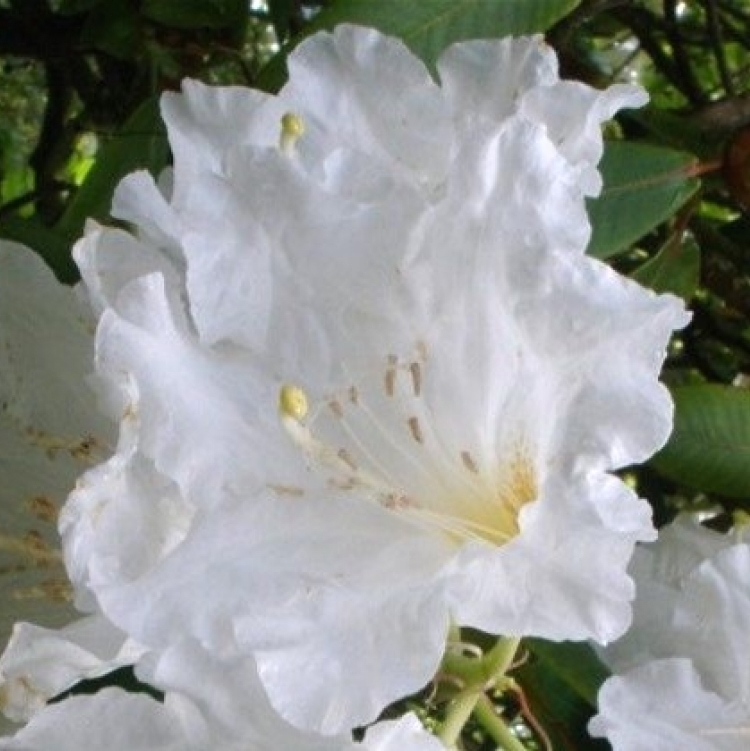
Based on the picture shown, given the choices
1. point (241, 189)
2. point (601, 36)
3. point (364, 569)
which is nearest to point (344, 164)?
point (241, 189)

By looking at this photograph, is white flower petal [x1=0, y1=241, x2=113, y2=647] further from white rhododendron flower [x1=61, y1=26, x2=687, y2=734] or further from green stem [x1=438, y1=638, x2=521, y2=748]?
green stem [x1=438, y1=638, x2=521, y2=748]

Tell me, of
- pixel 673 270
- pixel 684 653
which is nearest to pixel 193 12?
pixel 673 270

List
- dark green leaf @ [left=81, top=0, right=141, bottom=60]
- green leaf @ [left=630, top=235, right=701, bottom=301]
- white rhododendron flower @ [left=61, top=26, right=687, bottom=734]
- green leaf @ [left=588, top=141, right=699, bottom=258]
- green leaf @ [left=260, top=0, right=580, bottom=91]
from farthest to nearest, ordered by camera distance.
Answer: dark green leaf @ [left=81, top=0, right=141, bottom=60] < green leaf @ [left=630, top=235, right=701, bottom=301] < green leaf @ [left=588, top=141, right=699, bottom=258] < green leaf @ [left=260, top=0, right=580, bottom=91] < white rhododendron flower @ [left=61, top=26, right=687, bottom=734]

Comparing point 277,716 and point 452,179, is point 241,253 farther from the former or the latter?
point 277,716

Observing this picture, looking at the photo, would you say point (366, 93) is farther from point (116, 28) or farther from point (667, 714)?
point (116, 28)

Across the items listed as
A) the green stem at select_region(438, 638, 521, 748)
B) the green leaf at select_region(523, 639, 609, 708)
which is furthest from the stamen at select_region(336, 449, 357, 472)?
the green leaf at select_region(523, 639, 609, 708)

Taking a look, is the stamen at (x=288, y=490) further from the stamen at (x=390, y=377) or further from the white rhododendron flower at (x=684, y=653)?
the white rhododendron flower at (x=684, y=653)

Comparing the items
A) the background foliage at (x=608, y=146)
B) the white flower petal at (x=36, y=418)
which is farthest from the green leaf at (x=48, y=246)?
the white flower petal at (x=36, y=418)
